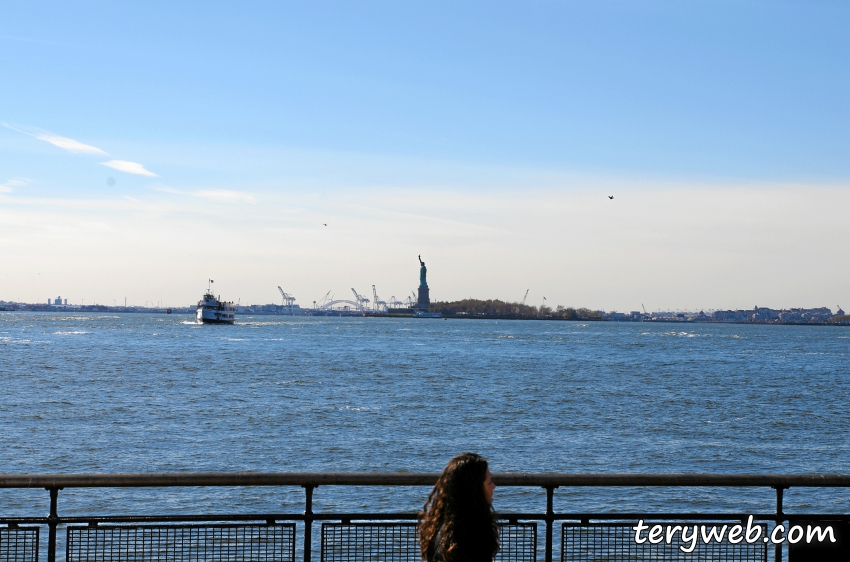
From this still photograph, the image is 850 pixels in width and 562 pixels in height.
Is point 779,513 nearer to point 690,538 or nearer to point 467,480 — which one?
point 690,538

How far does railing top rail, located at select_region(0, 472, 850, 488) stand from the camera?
553 cm

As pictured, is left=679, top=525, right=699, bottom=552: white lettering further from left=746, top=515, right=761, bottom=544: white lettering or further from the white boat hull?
the white boat hull

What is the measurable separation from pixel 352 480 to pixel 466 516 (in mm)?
1899

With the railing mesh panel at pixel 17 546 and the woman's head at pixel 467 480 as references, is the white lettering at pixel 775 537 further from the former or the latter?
the railing mesh panel at pixel 17 546

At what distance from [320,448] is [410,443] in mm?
3058

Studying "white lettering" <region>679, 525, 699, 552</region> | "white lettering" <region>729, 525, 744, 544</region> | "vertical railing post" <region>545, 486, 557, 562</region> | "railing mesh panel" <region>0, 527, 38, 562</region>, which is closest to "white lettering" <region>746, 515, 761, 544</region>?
"white lettering" <region>729, 525, 744, 544</region>

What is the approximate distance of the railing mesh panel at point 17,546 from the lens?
232 inches

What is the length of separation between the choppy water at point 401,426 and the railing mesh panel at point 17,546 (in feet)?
44.3

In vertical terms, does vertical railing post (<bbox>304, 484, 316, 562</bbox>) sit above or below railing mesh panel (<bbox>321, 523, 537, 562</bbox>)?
above

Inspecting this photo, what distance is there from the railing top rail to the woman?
1492 mm

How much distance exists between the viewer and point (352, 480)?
568cm

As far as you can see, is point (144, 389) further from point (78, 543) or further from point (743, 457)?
point (78, 543)

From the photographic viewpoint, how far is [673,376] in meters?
68.6

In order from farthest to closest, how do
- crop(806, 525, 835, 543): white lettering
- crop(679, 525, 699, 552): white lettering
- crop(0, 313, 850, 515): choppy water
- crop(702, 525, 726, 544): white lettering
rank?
crop(0, 313, 850, 515): choppy water, crop(679, 525, 699, 552): white lettering, crop(702, 525, 726, 544): white lettering, crop(806, 525, 835, 543): white lettering
